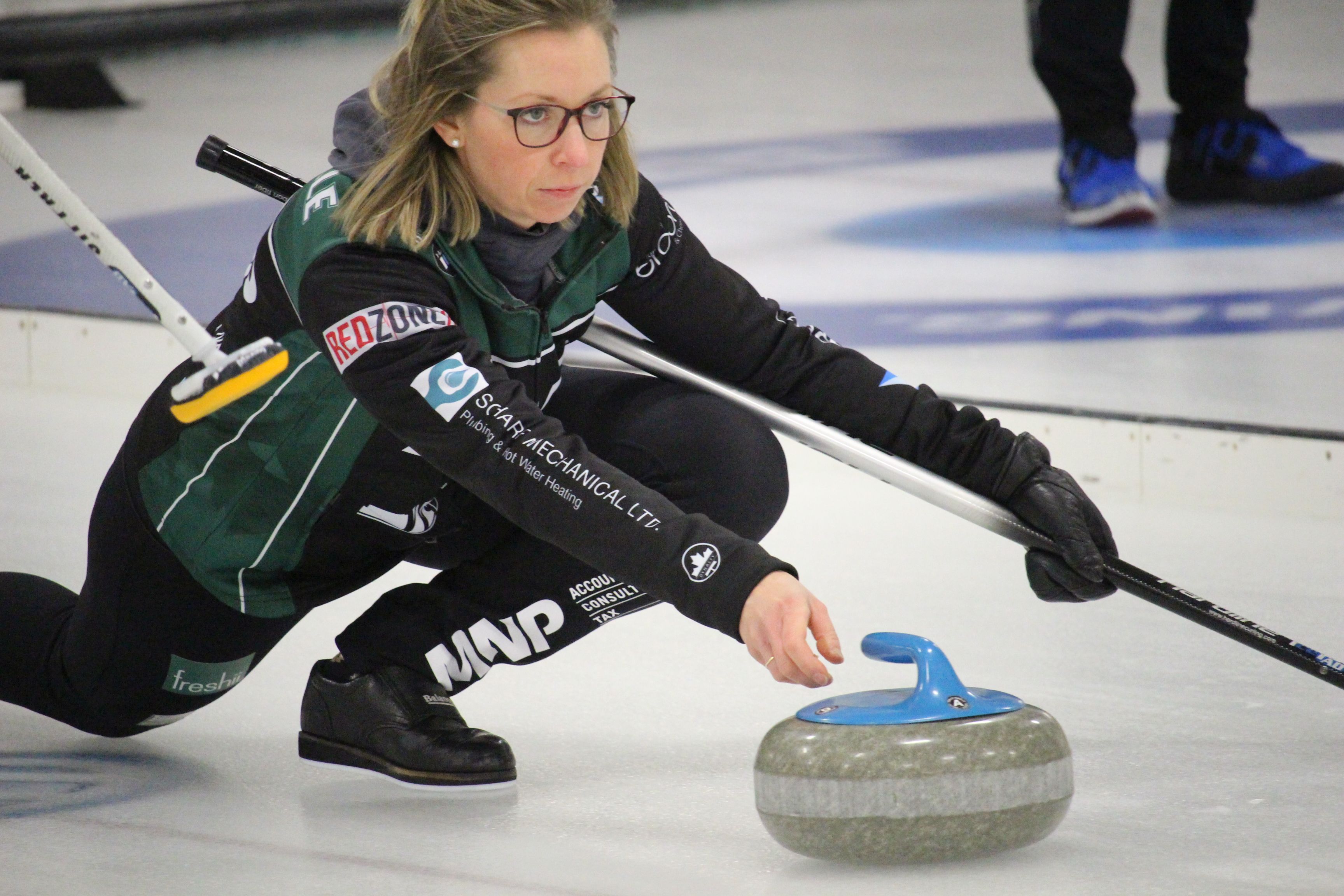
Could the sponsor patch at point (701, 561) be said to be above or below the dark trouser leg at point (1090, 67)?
below

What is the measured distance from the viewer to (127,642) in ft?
5.23

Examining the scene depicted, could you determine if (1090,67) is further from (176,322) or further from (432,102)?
(176,322)

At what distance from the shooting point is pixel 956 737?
4.21 ft

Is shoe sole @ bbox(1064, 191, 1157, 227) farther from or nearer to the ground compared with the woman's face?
farther from the ground

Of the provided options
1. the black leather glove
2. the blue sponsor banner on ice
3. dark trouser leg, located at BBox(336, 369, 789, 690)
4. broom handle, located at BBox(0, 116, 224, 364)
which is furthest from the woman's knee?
the blue sponsor banner on ice

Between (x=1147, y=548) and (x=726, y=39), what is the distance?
4887 mm

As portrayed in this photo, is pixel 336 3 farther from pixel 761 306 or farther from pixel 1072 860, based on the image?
pixel 1072 860

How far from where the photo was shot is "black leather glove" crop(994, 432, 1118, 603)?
5.01 ft

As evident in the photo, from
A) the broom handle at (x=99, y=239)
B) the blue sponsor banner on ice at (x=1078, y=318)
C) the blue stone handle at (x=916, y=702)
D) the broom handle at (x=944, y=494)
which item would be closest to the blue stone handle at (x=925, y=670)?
the blue stone handle at (x=916, y=702)

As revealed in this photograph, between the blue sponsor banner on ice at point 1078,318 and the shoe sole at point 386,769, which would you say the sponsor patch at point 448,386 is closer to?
the shoe sole at point 386,769

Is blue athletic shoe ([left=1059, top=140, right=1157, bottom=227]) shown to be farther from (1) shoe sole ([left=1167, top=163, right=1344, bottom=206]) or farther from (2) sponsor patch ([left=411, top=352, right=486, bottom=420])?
(2) sponsor patch ([left=411, top=352, right=486, bottom=420])

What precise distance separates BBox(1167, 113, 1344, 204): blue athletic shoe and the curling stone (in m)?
2.92

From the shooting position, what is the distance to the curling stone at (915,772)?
4.19 ft

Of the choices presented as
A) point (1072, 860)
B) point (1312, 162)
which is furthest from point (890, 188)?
point (1072, 860)
